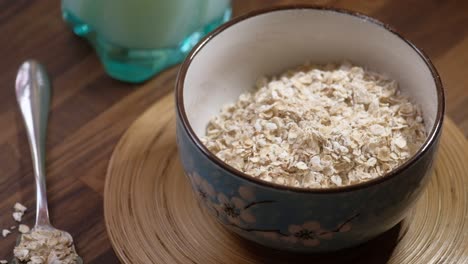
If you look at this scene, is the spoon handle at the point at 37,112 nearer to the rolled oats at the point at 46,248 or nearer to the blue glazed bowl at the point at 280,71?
the rolled oats at the point at 46,248

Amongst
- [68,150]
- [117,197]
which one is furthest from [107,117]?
[117,197]

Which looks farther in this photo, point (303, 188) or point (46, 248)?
point (46, 248)

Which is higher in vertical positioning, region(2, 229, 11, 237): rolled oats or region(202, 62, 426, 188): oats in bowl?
region(202, 62, 426, 188): oats in bowl

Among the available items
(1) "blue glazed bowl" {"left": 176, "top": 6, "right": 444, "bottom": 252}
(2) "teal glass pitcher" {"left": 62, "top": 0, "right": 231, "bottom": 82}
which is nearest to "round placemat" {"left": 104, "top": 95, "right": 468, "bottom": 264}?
(1) "blue glazed bowl" {"left": 176, "top": 6, "right": 444, "bottom": 252}

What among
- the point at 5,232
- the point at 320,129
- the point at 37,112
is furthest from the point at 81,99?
the point at 320,129

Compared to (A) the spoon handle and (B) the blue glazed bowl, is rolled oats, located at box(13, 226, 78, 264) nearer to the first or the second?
(A) the spoon handle

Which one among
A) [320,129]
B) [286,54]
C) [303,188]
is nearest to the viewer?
[303,188]

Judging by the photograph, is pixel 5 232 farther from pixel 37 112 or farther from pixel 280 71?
pixel 280 71

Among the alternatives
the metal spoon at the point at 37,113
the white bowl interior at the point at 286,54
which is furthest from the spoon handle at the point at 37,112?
the white bowl interior at the point at 286,54
